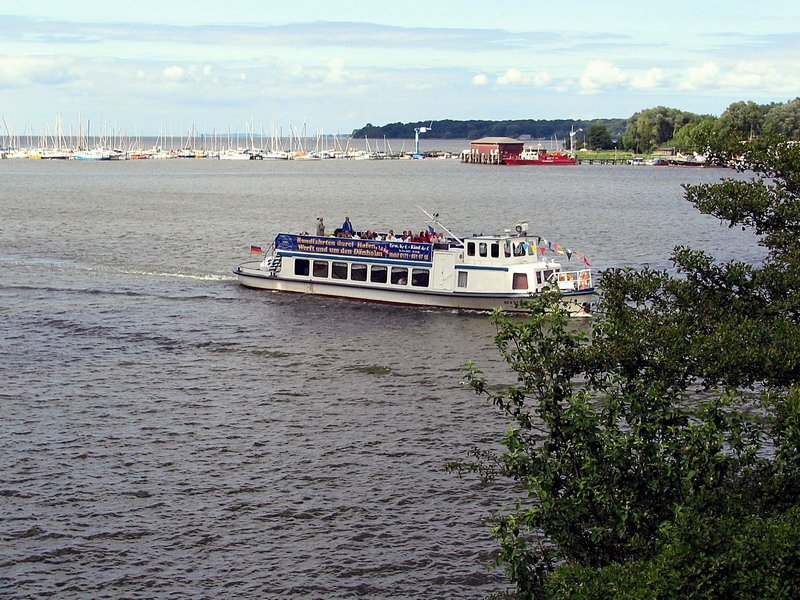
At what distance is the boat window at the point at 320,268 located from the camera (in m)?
59.1

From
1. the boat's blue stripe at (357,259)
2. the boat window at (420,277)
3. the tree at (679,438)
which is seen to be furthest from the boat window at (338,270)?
the tree at (679,438)

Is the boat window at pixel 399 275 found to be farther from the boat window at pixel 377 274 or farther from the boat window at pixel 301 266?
the boat window at pixel 301 266

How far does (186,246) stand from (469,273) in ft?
120

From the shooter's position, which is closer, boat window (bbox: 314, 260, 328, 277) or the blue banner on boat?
the blue banner on boat

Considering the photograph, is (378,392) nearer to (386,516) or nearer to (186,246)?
(386,516)

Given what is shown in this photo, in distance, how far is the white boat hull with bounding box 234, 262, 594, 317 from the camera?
5312 cm

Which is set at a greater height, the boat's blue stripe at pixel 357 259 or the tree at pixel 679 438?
the tree at pixel 679 438

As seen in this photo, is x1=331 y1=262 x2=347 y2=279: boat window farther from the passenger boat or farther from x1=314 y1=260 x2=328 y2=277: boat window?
x1=314 y1=260 x2=328 y2=277: boat window

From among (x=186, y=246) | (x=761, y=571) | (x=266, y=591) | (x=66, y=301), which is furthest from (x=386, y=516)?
(x=186, y=246)

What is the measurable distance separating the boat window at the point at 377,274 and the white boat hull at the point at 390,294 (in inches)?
19.9

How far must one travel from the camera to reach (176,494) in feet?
96.2

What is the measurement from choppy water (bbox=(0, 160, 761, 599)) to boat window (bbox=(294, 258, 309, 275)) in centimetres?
179

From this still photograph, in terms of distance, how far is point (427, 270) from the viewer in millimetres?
55594

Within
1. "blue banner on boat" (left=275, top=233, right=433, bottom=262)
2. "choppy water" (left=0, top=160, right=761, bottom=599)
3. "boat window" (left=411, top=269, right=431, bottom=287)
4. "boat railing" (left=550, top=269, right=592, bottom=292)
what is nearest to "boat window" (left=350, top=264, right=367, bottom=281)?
"blue banner on boat" (left=275, top=233, right=433, bottom=262)
